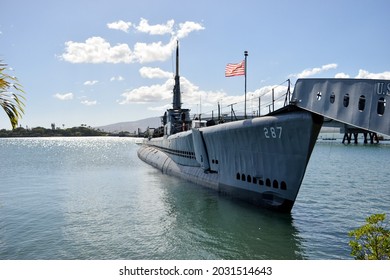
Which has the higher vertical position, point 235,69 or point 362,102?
point 235,69

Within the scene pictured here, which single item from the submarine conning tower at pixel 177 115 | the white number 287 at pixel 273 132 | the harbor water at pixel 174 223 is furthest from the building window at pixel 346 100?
the submarine conning tower at pixel 177 115

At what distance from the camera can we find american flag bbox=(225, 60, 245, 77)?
58.6 ft

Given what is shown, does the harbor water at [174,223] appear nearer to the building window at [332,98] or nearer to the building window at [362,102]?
the building window at [362,102]

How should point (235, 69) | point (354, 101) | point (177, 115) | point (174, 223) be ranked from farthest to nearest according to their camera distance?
point (177, 115) → point (235, 69) → point (174, 223) → point (354, 101)

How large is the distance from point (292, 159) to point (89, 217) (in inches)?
401

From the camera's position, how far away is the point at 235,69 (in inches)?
721

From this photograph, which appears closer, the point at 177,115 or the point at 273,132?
the point at 273,132

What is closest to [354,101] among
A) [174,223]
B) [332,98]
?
[332,98]

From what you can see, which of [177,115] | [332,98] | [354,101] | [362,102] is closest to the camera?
[362,102]

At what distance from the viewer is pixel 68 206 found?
18.2m

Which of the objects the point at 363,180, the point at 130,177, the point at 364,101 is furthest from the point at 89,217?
the point at 363,180

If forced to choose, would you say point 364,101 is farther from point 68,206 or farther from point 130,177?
point 130,177

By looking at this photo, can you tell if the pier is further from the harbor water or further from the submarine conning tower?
the submarine conning tower

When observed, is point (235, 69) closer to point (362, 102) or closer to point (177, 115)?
point (362, 102)
